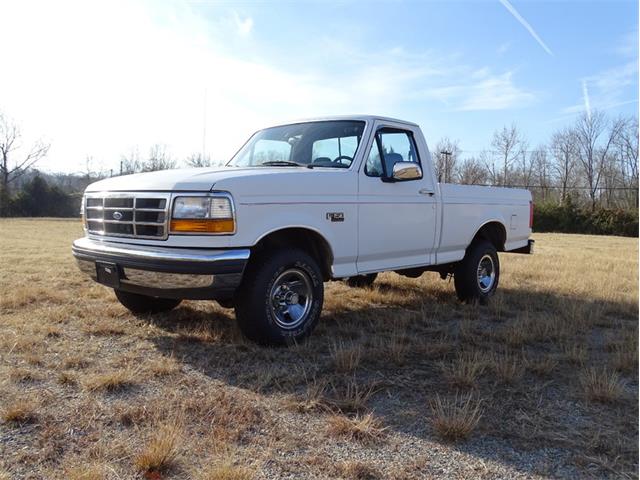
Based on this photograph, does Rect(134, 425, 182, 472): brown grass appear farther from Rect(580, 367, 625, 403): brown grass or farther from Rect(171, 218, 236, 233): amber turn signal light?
Rect(580, 367, 625, 403): brown grass

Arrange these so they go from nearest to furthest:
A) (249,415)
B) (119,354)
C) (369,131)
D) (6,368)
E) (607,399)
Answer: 1. (249,415)
2. (607,399)
3. (6,368)
4. (119,354)
5. (369,131)

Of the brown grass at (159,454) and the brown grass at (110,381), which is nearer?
the brown grass at (159,454)

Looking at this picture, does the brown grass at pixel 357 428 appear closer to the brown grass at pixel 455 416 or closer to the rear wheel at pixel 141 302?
the brown grass at pixel 455 416

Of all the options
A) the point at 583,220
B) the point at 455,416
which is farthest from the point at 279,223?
the point at 583,220

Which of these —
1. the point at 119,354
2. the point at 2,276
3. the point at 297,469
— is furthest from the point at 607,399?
the point at 2,276

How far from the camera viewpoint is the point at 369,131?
5.33 metres

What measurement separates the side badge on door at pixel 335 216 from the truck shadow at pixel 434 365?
3.54 ft

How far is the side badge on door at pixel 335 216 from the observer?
4.73m

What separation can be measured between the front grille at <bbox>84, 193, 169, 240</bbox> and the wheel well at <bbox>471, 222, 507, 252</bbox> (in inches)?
174

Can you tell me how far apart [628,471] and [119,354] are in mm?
3565

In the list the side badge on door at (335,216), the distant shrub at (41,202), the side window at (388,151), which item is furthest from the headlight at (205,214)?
the distant shrub at (41,202)

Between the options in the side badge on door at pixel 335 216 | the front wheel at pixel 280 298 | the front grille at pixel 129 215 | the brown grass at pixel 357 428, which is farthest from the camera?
the side badge on door at pixel 335 216

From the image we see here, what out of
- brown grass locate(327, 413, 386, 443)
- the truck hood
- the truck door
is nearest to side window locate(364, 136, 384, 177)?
the truck door

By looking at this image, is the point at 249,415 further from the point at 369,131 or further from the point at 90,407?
the point at 369,131
